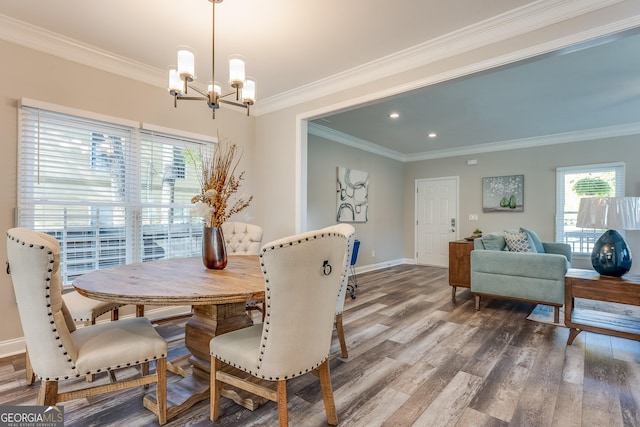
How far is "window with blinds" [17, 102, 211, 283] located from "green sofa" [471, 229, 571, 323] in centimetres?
335

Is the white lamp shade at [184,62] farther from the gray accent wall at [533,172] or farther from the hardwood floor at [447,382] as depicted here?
the gray accent wall at [533,172]

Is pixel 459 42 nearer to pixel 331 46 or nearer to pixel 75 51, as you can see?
pixel 331 46

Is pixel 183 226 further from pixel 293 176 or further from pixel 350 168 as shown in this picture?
pixel 350 168

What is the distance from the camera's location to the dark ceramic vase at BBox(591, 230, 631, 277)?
8.52 ft

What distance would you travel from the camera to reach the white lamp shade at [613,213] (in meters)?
2.47

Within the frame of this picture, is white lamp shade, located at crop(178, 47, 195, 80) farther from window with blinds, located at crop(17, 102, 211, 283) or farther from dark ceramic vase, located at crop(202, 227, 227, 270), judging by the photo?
window with blinds, located at crop(17, 102, 211, 283)

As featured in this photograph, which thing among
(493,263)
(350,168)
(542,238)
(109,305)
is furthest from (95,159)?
(542,238)

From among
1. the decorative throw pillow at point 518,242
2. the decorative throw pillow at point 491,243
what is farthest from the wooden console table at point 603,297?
the decorative throw pillow at point 491,243

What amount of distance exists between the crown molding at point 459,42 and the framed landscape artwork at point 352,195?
213cm

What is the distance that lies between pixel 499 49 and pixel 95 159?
3524 millimetres

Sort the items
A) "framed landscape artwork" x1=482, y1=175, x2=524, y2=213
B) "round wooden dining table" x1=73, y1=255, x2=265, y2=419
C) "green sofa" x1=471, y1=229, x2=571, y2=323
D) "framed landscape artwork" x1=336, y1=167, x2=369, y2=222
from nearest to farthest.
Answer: "round wooden dining table" x1=73, y1=255, x2=265, y2=419
"green sofa" x1=471, y1=229, x2=571, y2=323
"framed landscape artwork" x1=336, y1=167, x2=369, y2=222
"framed landscape artwork" x1=482, y1=175, x2=524, y2=213

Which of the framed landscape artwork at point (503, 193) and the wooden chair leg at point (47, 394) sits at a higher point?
the framed landscape artwork at point (503, 193)

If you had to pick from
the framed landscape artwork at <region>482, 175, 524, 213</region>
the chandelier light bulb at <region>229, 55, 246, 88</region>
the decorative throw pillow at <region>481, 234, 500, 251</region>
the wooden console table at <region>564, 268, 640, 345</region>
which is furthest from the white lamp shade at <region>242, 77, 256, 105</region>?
the framed landscape artwork at <region>482, 175, 524, 213</region>

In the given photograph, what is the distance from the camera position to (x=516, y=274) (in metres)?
3.50
